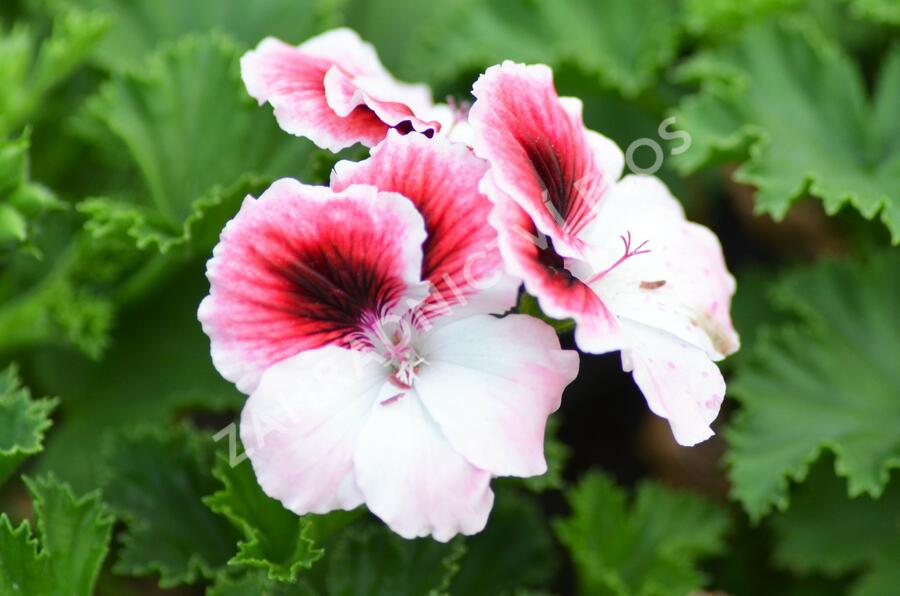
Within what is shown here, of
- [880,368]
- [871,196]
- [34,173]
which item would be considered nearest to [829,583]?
[880,368]

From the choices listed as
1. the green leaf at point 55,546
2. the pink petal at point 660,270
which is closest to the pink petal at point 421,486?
the pink petal at point 660,270

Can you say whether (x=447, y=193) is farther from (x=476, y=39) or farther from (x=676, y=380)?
(x=476, y=39)

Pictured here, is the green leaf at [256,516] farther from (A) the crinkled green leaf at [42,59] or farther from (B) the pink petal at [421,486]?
(A) the crinkled green leaf at [42,59]

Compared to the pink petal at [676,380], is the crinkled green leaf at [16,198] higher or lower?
higher

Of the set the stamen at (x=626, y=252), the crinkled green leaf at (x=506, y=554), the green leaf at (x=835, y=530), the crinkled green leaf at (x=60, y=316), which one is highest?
the stamen at (x=626, y=252)

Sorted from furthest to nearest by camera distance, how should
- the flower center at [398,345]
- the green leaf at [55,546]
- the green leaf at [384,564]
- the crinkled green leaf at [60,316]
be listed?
1. the crinkled green leaf at [60,316]
2. the green leaf at [384,564]
3. the green leaf at [55,546]
4. the flower center at [398,345]

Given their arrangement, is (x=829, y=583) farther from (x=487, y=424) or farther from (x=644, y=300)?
(x=487, y=424)

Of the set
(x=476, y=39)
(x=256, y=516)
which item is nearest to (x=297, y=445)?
(x=256, y=516)
